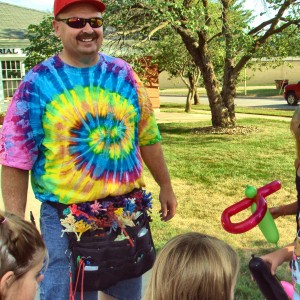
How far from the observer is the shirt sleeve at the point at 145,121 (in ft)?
8.29

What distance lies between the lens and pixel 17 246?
1696mm

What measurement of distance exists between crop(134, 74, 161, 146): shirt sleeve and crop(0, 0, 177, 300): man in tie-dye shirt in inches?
4.7

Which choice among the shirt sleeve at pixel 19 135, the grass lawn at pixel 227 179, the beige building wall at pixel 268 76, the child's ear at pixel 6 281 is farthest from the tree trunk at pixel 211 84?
the beige building wall at pixel 268 76

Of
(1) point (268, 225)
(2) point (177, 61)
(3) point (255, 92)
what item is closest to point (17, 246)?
(1) point (268, 225)

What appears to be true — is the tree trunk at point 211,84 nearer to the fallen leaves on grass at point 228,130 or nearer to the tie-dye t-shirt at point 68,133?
the fallen leaves on grass at point 228,130

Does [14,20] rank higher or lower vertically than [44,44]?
higher

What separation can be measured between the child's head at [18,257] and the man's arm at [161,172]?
3.26 feet

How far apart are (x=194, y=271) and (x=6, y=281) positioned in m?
0.62

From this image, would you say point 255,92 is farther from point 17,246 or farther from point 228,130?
point 17,246

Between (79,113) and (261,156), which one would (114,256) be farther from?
(261,156)

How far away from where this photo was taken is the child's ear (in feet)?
5.33

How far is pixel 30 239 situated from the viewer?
1759mm

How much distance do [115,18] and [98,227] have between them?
9213 mm

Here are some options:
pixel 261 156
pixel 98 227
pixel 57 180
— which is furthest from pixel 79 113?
pixel 261 156
